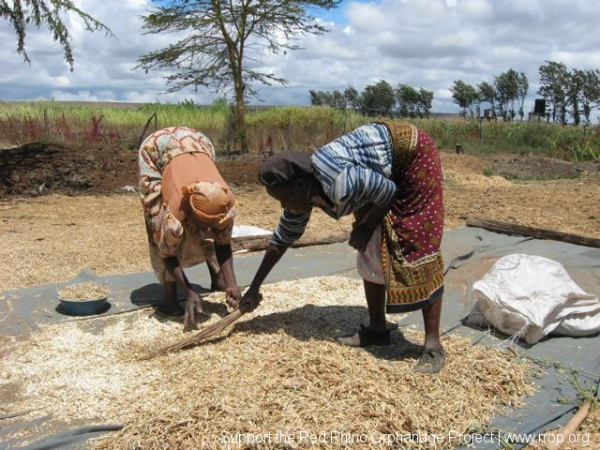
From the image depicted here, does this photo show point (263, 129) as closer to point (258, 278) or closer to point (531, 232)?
point (531, 232)

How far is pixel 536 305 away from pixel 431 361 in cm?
83

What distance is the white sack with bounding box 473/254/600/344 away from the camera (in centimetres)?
310

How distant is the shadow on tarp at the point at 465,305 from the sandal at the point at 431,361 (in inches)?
11.1

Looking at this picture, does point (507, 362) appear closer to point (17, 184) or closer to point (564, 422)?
point (564, 422)

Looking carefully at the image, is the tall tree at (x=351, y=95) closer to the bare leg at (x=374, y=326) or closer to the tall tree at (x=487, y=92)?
the tall tree at (x=487, y=92)

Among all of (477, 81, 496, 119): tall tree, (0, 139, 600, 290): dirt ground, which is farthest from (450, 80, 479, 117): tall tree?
(0, 139, 600, 290): dirt ground

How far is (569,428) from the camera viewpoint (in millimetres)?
2332

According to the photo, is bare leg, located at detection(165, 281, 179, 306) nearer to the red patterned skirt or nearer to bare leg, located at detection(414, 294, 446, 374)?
the red patterned skirt

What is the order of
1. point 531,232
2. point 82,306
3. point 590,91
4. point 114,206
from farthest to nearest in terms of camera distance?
1. point 590,91
2. point 114,206
3. point 531,232
4. point 82,306

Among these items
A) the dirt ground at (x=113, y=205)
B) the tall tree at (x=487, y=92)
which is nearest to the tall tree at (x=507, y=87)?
the tall tree at (x=487, y=92)

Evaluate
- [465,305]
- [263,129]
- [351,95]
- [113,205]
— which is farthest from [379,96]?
[465,305]

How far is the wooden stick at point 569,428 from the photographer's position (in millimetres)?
2259

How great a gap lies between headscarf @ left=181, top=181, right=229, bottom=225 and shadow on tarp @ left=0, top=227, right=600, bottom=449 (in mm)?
653

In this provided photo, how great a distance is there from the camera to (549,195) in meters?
8.49
